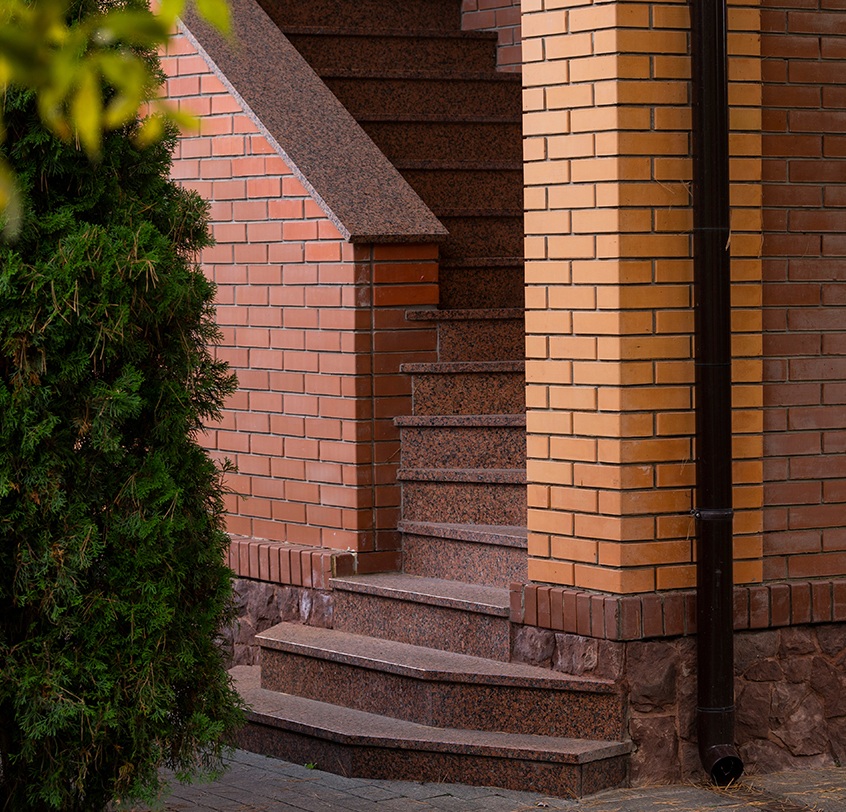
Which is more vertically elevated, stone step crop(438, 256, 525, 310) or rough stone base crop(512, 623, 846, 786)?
stone step crop(438, 256, 525, 310)

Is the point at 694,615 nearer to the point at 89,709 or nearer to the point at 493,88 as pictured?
the point at 89,709

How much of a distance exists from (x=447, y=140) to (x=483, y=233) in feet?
1.83

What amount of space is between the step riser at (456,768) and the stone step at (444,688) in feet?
0.59

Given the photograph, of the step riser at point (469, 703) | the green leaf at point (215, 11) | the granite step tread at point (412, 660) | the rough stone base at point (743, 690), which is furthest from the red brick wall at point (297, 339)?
the green leaf at point (215, 11)

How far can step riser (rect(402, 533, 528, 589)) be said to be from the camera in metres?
5.82

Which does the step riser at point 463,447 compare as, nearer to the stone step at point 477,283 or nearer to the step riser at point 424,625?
the step riser at point 424,625

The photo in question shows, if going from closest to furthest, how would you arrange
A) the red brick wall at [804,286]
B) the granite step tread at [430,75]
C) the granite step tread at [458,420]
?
1. the red brick wall at [804,286]
2. the granite step tread at [458,420]
3. the granite step tread at [430,75]

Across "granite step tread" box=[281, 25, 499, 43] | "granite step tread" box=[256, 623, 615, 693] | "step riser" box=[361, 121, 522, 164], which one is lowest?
"granite step tread" box=[256, 623, 615, 693]

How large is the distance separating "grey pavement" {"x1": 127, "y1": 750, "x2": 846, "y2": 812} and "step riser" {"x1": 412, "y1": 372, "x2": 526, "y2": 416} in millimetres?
1653

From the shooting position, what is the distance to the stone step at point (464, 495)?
6.04m

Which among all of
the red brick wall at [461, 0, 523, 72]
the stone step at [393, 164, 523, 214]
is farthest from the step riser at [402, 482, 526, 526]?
the red brick wall at [461, 0, 523, 72]

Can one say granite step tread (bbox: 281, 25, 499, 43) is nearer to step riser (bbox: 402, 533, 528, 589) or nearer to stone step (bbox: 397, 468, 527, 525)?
stone step (bbox: 397, 468, 527, 525)

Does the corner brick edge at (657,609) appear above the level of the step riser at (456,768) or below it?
above

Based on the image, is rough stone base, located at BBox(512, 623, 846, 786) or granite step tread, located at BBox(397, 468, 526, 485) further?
granite step tread, located at BBox(397, 468, 526, 485)
